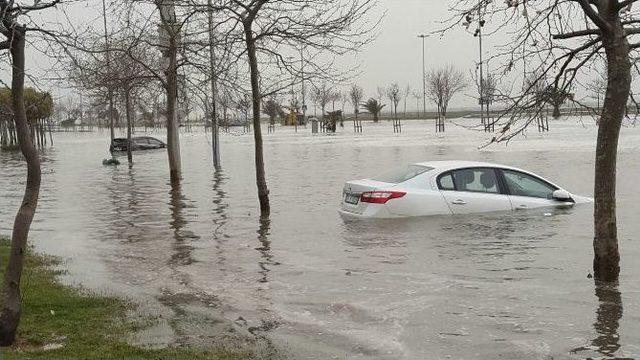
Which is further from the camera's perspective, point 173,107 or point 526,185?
point 173,107

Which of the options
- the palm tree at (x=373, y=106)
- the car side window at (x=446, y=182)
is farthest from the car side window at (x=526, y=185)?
the palm tree at (x=373, y=106)

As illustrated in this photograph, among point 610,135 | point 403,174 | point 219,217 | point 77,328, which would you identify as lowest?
point 219,217

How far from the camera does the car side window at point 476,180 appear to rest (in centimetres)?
1295

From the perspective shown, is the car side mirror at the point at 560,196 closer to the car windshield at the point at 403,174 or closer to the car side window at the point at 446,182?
the car side window at the point at 446,182

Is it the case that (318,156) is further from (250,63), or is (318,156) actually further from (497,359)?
(497,359)

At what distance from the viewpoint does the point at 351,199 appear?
43.1ft

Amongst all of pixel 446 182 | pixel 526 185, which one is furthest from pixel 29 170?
pixel 526 185

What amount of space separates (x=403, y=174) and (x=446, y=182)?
766 millimetres

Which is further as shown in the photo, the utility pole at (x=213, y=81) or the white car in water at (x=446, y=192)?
the utility pole at (x=213, y=81)

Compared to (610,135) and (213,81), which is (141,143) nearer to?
(213,81)

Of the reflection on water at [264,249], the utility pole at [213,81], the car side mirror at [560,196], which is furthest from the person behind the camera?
the utility pole at [213,81]

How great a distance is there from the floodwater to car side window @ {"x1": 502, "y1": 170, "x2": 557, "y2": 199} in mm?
441

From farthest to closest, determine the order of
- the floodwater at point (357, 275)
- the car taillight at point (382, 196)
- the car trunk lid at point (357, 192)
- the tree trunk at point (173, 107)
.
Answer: the tree trunk at point (173, 107) → the car trunk lid at point (357, 192) → the car taillight at point (382, 196) → the floodwater at point (357, 275)

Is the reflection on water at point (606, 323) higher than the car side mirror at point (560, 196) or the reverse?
the reverse
